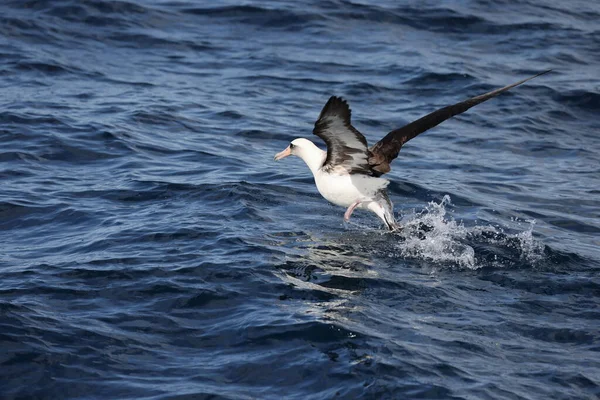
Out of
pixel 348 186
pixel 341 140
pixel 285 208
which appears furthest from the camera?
pixel 285 208

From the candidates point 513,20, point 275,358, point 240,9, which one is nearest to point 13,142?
point 275,358

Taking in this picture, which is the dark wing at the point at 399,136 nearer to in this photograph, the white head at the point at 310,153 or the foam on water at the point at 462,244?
the white head at the point at 310,153

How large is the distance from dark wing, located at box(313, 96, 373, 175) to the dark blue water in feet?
2.78

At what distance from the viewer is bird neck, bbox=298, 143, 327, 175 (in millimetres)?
10445

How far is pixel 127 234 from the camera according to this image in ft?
31.3

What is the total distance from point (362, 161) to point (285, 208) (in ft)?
5.04

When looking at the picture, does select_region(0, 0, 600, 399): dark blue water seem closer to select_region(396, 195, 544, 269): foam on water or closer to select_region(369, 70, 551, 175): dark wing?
select_region(396, 195, 544, 269): foam on water

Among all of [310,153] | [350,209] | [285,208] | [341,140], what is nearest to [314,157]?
[310,153]

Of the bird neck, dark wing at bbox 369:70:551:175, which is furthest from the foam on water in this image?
the bird neck

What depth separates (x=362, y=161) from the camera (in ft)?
32.6

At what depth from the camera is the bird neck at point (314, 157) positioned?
411 inches

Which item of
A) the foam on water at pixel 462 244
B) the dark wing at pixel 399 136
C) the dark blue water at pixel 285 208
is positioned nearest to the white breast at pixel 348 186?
the dark wing at pixel 399 136

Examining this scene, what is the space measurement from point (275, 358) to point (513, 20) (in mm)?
14542

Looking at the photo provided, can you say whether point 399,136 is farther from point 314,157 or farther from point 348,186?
point 314,157
